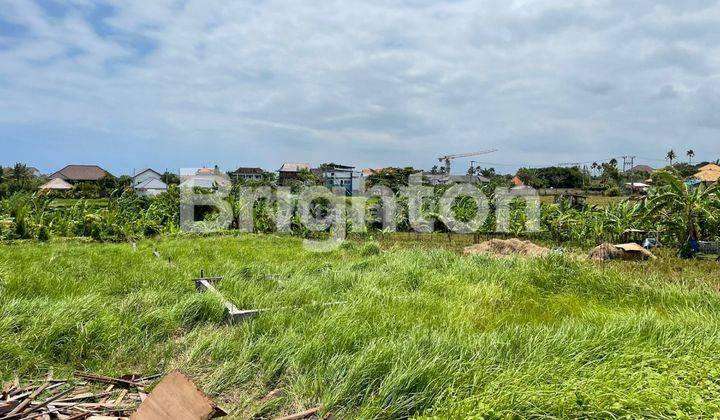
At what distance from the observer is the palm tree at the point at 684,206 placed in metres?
10.3

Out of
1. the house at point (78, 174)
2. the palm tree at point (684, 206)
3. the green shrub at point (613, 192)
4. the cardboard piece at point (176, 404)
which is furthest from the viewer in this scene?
the house at point (78, 174)

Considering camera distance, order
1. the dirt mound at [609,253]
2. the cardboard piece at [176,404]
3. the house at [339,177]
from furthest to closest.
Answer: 1. the house at [339,177]
2. the dirt mound at [609,253]
3. the cardboard piece at [176,404]

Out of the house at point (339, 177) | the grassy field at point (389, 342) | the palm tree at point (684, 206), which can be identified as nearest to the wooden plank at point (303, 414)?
the grassy field at point (389, 342)

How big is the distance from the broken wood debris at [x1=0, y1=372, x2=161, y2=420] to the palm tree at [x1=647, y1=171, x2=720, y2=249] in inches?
430

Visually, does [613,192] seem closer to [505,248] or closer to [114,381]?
[505,248]

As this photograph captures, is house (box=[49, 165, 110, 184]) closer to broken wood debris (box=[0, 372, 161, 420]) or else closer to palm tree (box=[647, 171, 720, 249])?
palm tree (box=[647, 171, 720, 249])

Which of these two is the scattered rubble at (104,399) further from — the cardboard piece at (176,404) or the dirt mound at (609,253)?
the dirt mound at (609,253)

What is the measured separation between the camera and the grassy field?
2736 mm

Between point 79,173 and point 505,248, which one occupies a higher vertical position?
point 79,173

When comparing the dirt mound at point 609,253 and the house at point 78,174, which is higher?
the house at point 78,174

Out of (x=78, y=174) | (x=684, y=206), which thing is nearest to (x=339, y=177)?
(x=684, y=206)

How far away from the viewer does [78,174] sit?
59875mm

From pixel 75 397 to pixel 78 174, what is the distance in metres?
66.0

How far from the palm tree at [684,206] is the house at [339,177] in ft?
37.5
